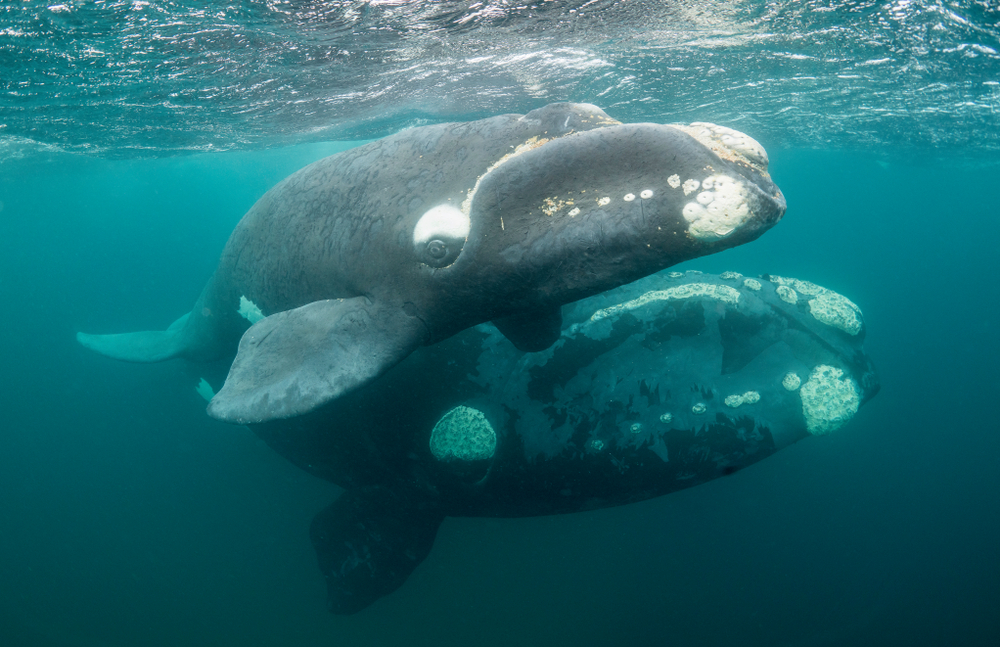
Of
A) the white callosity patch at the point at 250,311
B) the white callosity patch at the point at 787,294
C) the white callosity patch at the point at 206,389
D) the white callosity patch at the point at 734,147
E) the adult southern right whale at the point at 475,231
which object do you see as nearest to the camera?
the adult southern right whale at the point at 475,231

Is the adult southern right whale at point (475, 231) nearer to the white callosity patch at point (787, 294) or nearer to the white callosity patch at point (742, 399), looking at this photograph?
the white callosity patch at point (742, 399)

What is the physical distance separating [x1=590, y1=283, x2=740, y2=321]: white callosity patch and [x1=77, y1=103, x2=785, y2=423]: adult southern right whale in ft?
5.71

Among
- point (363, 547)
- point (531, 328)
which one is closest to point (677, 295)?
point (531, 328)

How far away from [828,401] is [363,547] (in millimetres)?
7357

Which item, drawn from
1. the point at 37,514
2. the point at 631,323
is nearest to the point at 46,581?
the point at 37,514

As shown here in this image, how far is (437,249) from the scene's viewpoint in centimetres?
369

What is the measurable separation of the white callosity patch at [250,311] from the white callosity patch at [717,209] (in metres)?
5.21

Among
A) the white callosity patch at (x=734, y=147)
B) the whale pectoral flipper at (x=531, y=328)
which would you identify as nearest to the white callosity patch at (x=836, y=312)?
the whale pectoral flipper at (x=531, y=328)

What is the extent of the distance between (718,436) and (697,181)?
13.0 feet

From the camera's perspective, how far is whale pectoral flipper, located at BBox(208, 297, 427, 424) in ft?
11.8

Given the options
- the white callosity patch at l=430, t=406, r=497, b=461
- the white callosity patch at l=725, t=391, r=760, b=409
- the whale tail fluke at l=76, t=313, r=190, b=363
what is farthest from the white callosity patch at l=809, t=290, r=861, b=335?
the whale tail fluke at l=76, t=313, r=190, b=363

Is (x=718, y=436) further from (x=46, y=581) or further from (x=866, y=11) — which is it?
(x=46, y=581)

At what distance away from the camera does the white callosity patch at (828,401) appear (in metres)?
5.75

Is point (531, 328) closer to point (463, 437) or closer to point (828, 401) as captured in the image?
point (463, 437)
